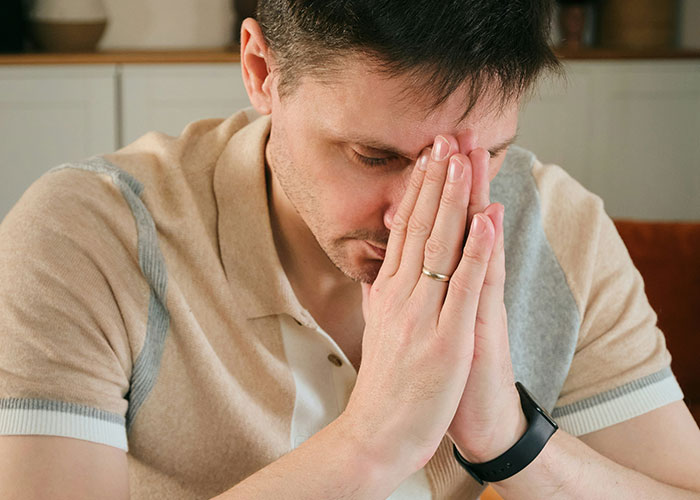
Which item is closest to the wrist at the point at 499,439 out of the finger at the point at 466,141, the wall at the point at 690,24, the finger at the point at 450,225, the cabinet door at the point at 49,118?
the finger at the point at 450,225

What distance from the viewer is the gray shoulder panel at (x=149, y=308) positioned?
108 cm

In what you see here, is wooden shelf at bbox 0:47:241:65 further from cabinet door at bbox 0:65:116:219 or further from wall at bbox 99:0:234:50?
wall at bbox 99:0:234:50

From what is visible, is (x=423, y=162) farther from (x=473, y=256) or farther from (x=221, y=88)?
(x=221, y=88)

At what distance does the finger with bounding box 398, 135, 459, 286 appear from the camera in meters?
0.95

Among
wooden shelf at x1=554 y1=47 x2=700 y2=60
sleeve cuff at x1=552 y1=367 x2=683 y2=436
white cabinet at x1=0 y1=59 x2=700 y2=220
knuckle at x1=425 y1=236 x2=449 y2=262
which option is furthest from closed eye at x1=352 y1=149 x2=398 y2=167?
wooden shelf at x1=554 y1=47 x2=700 y2=60

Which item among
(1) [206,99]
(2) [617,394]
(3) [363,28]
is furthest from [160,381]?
(1) [206,99]

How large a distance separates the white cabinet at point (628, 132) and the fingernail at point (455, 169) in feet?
7.72

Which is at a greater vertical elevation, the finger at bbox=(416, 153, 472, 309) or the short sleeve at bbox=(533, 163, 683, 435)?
the finger at bbox=(416, 153, 472, 309)

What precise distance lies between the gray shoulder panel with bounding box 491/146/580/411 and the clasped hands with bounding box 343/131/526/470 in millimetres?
221

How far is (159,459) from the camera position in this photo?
1.13 meters

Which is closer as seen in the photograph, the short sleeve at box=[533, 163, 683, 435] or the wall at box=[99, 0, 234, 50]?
the short sleeve at box=[533, 163, 683, 435]

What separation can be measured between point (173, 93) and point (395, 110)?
2241 mm

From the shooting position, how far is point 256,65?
3.81ft

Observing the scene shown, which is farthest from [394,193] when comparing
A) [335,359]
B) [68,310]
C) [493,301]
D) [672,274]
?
[672,274]
